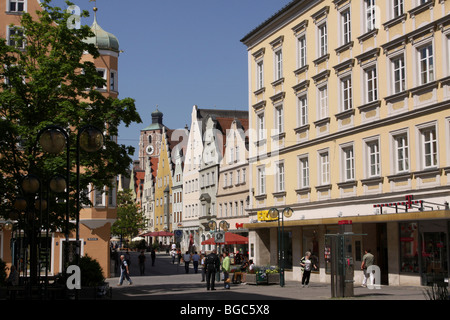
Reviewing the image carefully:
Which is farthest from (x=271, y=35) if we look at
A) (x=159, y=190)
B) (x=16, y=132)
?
(x=159, y=190)

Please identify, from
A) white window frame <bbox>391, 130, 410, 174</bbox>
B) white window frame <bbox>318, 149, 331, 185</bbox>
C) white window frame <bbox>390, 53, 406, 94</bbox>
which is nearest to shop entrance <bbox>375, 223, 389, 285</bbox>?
white window frame <bbox>391, 130, 410, 174</bbox>

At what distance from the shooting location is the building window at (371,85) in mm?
29875

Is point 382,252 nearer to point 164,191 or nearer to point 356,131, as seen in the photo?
point 356,131

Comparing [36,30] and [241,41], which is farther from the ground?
[241,41]

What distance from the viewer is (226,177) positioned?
69312 mm

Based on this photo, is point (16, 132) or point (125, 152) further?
point (125, 152)

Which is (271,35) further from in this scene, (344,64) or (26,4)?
(26,4)

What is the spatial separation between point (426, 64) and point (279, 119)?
14.3 meters

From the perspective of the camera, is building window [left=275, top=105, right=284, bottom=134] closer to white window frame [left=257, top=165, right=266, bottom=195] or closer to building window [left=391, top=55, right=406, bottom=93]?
white window frame [left=257, top=165, right=266, bottom=195]

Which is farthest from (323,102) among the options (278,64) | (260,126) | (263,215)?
(263,215)

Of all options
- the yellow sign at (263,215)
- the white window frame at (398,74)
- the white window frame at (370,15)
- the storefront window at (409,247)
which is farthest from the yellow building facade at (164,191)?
the white window frame at (398,74)

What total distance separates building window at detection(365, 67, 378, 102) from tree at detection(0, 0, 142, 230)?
10.3m

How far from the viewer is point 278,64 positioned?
1582 inches

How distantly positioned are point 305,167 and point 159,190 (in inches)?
2842
